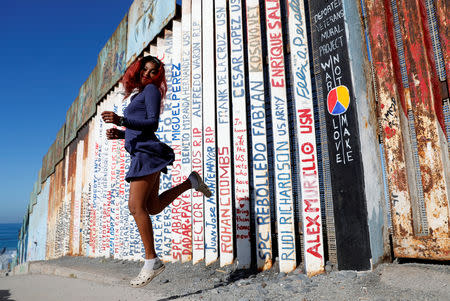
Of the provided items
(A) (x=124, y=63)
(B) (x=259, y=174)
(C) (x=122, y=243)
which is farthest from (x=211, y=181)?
(A) (x=124, y=63)

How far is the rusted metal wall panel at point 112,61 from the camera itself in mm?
8383

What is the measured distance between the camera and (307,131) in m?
3.21

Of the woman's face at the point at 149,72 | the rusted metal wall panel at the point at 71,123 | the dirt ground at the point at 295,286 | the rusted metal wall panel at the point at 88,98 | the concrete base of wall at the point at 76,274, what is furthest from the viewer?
the rusted metal wall panel at the point at 71,123

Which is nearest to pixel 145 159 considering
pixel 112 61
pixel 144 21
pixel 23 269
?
pixel 144 21

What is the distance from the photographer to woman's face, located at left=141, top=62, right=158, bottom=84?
3.00 metres

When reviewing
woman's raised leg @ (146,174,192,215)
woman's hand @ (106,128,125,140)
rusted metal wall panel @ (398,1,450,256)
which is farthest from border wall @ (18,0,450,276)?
woman's hand @ (106,128,125,140)

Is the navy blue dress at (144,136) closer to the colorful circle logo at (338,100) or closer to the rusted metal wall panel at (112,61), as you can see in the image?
the colorful circle logo at (338,100)

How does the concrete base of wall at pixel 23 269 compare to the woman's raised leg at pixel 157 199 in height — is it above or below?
below

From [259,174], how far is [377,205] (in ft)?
4.25

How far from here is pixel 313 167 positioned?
315 cm

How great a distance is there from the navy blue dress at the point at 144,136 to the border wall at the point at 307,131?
1305mm

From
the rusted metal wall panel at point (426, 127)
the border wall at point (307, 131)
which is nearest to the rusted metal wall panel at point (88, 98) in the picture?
the border wall at point (307, 131)

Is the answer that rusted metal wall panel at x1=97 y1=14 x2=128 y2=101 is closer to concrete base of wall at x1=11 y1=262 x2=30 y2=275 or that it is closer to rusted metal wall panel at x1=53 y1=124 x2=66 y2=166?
concrete base of wall at x1=11 y1=262 x2=30 y2=275

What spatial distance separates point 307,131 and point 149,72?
1.59 metres
